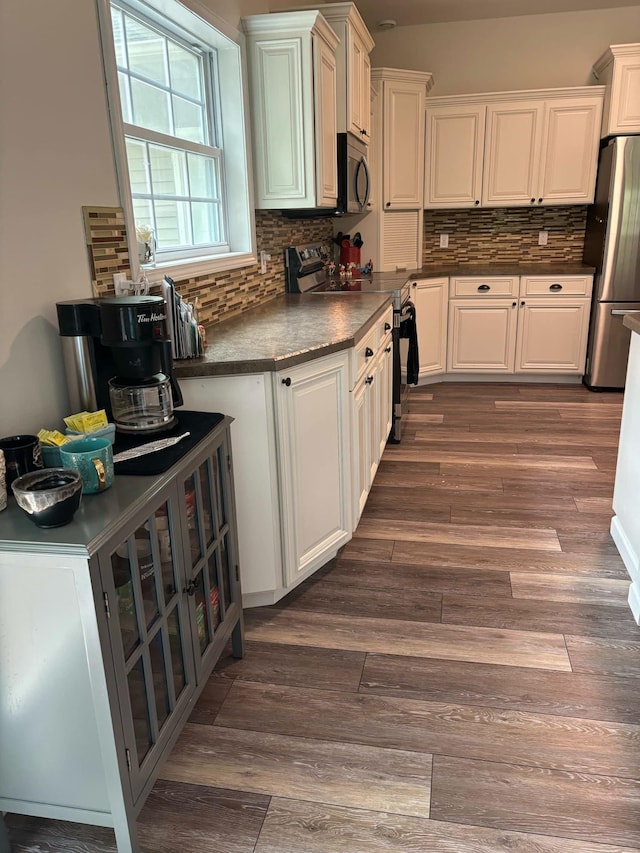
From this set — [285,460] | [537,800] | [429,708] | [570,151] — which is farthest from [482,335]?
[537,800]

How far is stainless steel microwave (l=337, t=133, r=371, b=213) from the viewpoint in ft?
12.4

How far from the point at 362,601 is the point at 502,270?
371 cm

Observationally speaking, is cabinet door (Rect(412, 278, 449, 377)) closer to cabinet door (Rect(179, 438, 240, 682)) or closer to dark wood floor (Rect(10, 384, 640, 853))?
dark wood floor (Rect(10, 384, 640, 853))

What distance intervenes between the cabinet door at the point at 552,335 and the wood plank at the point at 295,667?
149 inches

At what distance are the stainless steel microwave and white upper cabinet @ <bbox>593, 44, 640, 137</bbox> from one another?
6.27 ft

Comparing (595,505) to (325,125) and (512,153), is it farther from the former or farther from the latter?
(512,153)

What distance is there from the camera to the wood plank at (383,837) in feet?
4.61

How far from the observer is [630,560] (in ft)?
7.97

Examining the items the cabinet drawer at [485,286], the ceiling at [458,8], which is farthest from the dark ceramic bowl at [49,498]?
the ceiling at [458,8]

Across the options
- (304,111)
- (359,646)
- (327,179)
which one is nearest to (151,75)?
(304,111)

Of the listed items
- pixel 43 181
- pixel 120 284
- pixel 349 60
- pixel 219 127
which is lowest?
pixel 120 284

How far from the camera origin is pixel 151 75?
8.32 ft

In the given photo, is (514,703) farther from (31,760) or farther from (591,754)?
(31,760)

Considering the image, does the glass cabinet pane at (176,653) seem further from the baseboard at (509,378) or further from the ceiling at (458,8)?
the ceiling at (458,8)
